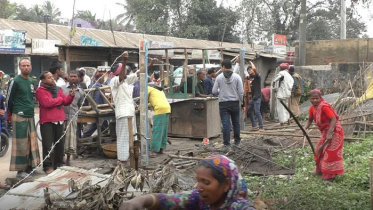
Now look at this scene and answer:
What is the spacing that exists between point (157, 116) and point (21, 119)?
2.54 m

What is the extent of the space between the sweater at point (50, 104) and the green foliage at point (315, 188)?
304 centimetres

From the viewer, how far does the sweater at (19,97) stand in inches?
258

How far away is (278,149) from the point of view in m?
8.64

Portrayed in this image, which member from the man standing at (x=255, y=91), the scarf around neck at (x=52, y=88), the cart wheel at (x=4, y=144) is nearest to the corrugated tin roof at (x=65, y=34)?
the man standing at (x=255, y=91)

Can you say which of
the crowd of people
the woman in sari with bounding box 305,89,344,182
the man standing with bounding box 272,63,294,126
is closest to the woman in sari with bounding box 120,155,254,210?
the crowd of people

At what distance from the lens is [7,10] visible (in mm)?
33406

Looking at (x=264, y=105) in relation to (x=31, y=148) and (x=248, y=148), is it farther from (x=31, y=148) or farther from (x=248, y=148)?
(x=31, y=148)

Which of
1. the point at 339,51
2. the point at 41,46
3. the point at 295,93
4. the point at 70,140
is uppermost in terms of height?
the point at 41,46

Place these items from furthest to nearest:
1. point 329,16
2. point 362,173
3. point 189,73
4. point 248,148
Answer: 1. point 329,16
2. point 189,73
3. point 248,148
4. point 362,173

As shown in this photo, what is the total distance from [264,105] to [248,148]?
231 inches

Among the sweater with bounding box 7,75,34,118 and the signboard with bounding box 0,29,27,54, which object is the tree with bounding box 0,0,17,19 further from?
the sweater with bounding box 7,75,34,118

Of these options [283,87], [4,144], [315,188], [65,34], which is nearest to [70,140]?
→ [4,144]

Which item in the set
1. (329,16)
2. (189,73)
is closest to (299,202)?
(189,73)

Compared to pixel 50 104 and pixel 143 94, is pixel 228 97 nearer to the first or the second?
pixel 143 94
